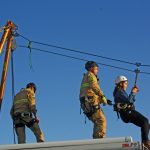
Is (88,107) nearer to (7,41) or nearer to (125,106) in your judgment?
(125,106)

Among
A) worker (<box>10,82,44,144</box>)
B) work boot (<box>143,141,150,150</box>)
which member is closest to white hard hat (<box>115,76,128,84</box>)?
work boot (<box>143,141,150,150</box>)

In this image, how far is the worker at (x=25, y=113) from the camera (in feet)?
39.7

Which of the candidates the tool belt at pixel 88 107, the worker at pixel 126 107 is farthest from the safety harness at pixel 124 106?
the tool belt at pixel 88 107

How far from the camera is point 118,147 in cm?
829

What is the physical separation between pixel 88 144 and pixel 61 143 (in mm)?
477

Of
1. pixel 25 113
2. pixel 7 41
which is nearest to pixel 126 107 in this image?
pixel 25 113

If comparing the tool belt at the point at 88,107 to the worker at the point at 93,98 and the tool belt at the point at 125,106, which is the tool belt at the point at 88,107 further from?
the tool belt at the point at 125,106

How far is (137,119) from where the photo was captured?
32.6 ft

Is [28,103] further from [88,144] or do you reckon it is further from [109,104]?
[88,144]

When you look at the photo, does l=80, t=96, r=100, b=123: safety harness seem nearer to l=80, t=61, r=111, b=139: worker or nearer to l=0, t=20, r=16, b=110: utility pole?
l=80, t=61, r=111, b=139: worker

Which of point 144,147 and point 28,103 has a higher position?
point 28,103

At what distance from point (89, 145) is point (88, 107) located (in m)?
2.30

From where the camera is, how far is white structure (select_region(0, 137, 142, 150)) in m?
8.29

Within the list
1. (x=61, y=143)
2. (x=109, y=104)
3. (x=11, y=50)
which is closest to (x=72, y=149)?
(x=61, y=143)
